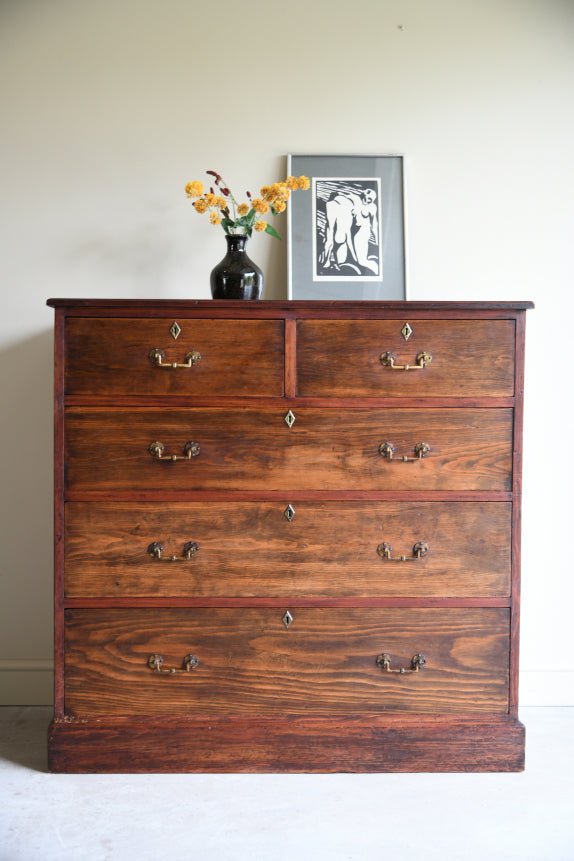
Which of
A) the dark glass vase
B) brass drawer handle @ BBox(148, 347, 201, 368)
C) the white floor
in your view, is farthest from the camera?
the dark glass vase

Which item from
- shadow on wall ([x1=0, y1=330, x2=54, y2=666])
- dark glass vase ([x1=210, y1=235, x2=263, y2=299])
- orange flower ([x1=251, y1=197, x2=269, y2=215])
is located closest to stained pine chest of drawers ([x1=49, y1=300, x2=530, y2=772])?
dark glass vase ([x1=210, y1=235, x2=263, y2=299])

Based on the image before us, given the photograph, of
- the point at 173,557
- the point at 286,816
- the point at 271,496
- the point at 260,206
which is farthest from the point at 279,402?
the point at 286,816

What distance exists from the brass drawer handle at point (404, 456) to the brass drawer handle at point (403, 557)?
0.23 m

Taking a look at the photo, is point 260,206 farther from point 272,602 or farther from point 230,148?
point 272,602

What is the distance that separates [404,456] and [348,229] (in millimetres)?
923

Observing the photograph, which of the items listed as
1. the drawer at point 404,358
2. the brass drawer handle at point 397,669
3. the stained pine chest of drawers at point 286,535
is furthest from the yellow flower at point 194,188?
the brass drawer handle at point 397,669

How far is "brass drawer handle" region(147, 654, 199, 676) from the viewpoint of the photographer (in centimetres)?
170

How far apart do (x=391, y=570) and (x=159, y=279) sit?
128 cm

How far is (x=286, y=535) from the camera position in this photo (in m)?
1.72

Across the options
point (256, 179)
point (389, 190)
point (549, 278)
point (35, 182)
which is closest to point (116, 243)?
point (35, 182)

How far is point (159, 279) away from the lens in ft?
7.26

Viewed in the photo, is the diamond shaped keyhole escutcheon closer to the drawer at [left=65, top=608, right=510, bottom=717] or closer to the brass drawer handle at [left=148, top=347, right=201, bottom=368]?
the brass drawer handle at [left=148, top=347, right=201, bottom=368]

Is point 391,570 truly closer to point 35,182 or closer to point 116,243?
point 116,243

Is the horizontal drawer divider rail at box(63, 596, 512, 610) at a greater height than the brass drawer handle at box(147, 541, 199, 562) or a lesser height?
lesser
